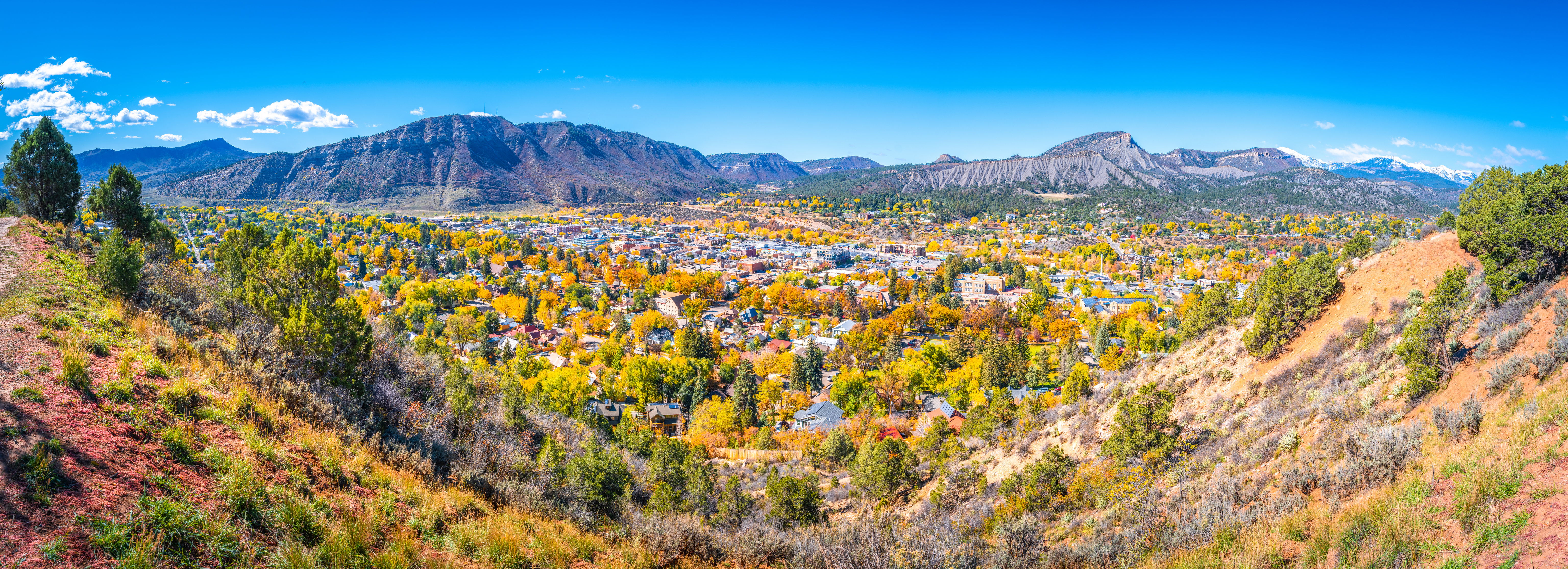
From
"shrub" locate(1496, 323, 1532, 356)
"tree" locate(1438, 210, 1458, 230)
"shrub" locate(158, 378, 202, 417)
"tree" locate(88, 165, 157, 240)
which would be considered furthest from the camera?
"tree" locate(88, 165, 157, 240)

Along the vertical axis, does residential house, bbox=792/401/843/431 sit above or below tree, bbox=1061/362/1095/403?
below

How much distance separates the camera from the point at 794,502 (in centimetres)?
1292

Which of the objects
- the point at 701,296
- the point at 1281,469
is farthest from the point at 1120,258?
the point at 1281,469

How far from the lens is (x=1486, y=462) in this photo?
5523 millimetres

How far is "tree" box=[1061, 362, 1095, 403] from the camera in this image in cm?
1972

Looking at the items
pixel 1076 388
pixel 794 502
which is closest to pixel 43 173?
pixel 794 502

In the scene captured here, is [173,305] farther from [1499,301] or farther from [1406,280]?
[1406,280]

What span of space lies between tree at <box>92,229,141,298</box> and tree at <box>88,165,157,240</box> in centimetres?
1177

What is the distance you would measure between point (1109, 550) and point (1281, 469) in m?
3.45

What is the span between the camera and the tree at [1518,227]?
1066 cm

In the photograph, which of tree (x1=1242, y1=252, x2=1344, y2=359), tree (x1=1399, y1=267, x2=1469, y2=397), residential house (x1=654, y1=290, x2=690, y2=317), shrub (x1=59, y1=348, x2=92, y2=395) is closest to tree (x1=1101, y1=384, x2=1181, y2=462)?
tree (x1=1399, y1=267, x2=1469, y2=397)

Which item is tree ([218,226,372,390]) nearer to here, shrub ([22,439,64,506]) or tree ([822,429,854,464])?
shrub ([22,439,64,506])

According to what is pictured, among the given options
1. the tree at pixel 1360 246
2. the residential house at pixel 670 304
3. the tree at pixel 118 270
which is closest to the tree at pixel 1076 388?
the tree at pixel 1360 246

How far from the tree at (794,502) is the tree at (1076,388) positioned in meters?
10.6
